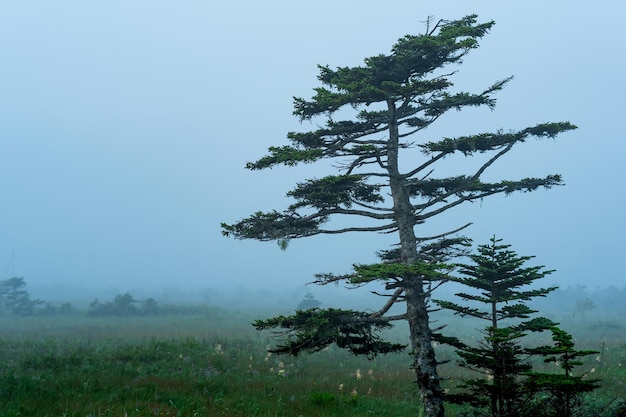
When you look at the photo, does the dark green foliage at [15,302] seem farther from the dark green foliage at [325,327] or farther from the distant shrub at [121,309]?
the dark green foliage at [325,327]

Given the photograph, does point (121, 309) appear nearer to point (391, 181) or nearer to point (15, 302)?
point (15, 302)

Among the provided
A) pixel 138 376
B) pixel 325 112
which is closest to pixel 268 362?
pixel 138 376

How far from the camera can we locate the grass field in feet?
30.1

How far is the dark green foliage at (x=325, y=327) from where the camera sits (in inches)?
342

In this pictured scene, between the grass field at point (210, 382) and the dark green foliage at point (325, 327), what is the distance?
151cm

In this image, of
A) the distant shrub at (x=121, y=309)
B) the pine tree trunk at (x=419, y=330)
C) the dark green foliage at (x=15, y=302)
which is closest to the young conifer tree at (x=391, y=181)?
the pine tree trunk at (x=419, y=330)

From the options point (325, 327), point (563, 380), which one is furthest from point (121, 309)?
point (563, 380)

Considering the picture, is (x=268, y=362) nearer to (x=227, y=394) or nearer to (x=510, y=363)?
(x=227, y=394)

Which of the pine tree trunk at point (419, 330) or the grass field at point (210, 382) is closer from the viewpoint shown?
the pine tree trunk at point (419, 330)

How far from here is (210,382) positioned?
1285cm

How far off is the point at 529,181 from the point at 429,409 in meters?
5.36

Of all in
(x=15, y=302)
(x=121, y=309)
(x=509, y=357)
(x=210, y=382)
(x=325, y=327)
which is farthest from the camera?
(x=15, y=302)

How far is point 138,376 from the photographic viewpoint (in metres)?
14.1

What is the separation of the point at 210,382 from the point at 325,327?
5866mm
